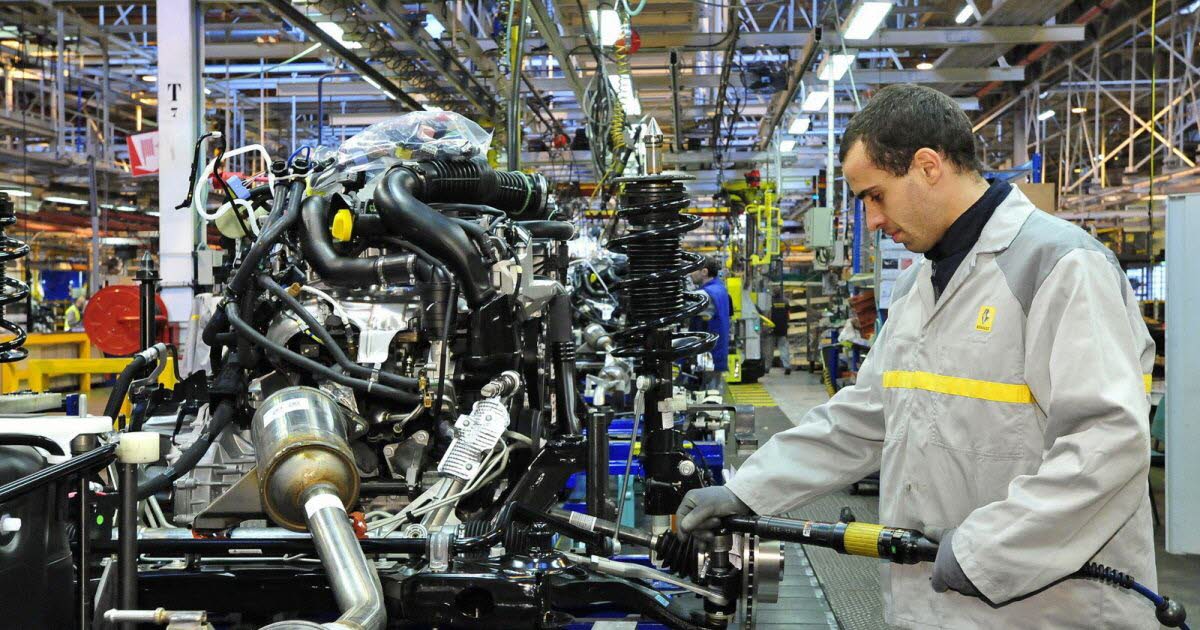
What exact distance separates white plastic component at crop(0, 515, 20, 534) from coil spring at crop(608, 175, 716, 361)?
235cm

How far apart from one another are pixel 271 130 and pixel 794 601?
12978 millimetres

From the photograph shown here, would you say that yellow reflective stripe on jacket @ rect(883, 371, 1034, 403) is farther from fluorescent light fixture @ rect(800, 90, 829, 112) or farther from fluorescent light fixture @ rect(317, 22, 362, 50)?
fluorescent light fixture @ rect(800, 90, 829, 112)

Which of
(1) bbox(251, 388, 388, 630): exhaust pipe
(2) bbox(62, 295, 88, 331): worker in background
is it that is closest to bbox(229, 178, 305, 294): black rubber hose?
(1) bbox(251, 388, 388, 630): exhaust pipe

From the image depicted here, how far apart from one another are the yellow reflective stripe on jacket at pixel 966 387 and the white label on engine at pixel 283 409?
162 centimetres

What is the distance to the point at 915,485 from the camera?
1.86 m

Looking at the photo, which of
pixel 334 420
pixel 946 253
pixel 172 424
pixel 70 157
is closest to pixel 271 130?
pixel 70 157

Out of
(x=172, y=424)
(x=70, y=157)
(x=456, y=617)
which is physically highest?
(x=70, y=157)

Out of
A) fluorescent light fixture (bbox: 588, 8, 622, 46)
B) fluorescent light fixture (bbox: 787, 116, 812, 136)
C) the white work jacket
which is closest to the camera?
the white work jacket

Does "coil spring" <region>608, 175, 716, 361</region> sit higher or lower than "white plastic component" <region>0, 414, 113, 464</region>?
higher

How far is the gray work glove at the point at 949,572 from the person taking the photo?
5.14 ft

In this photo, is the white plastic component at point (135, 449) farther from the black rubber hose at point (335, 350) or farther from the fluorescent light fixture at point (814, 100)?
the fluorescent light fixture at point (814, 100)

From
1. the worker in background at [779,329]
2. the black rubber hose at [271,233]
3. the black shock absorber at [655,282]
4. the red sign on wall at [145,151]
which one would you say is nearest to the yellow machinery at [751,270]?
the worker in background at [779,329]

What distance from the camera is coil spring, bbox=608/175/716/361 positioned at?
3.79 metres

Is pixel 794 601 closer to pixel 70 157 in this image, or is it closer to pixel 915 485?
pixel 915 485
